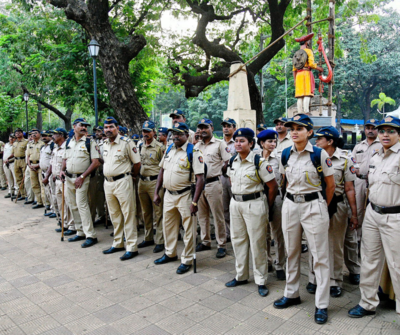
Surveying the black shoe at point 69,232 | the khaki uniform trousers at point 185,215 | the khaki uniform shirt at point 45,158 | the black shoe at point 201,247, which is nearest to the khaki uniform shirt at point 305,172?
the khaki uniform trousers at point 185,215

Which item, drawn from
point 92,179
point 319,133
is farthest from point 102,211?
point 319,133

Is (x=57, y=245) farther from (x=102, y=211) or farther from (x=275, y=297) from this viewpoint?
(x=275, y=297)

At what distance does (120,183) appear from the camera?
5531 millimetres

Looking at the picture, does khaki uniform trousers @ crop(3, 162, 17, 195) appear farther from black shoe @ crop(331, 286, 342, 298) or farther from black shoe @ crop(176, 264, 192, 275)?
black shoe @ crop(331, 286, 342, 298)

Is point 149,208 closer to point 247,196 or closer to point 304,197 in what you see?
point 247,196

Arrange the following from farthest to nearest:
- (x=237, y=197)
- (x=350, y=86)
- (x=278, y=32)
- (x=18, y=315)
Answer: (x=350, y=86), (x=278, y=32), (x=237, y=197), (x=18, y=315)

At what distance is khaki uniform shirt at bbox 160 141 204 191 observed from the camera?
484cm

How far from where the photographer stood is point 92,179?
735cm

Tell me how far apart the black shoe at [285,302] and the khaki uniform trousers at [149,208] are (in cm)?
263

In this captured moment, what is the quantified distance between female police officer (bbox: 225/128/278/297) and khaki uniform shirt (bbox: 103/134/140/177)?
2.14 metres

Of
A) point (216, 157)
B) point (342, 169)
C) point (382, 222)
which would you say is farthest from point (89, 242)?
point (382, 222)

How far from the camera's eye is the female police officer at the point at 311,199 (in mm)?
3404

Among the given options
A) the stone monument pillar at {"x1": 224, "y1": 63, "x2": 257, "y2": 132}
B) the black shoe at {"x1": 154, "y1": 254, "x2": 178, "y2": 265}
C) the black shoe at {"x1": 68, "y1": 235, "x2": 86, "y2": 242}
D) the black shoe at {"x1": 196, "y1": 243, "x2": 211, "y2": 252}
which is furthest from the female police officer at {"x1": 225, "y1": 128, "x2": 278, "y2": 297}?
the stone monument pillar at {"x1": 224, "y1": 63, "x2": 257, "y2": 132}

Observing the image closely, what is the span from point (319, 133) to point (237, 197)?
120 centimetres
